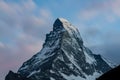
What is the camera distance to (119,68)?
6125cm

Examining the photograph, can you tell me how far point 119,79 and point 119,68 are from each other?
4.72 feet

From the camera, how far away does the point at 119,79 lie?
201ft

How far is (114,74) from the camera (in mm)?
62031

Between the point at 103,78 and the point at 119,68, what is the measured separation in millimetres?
3639

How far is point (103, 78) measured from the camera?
6400 centimetres

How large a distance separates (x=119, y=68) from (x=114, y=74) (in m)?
1.28

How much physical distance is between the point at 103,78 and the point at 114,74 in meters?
2.44

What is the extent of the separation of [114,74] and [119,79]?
1095 millimetres

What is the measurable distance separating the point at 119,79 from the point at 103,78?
3256 millimetres
